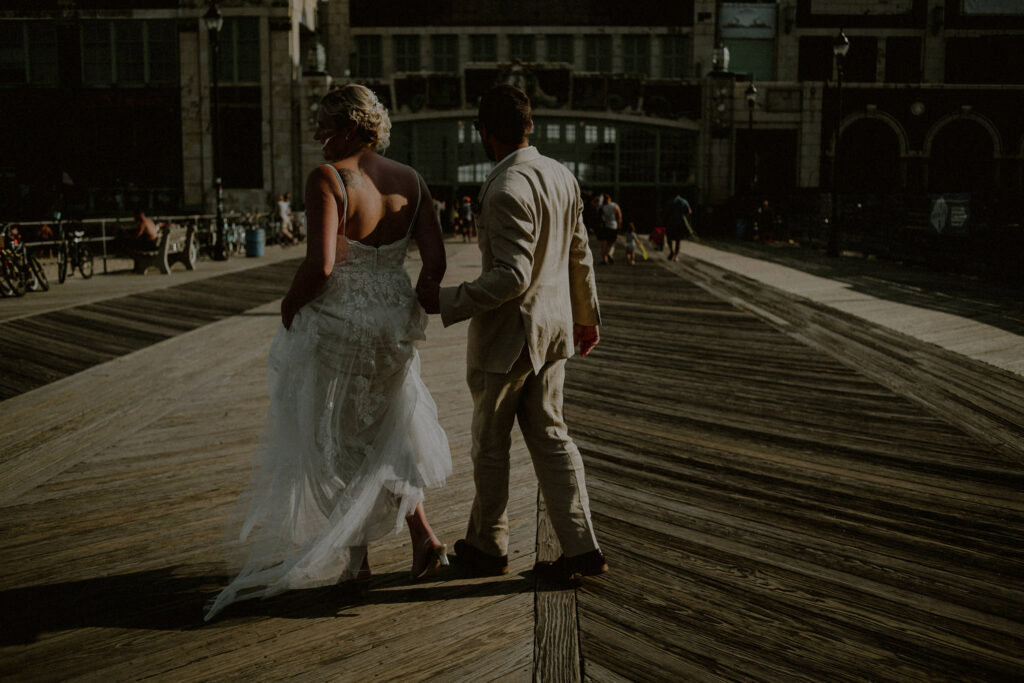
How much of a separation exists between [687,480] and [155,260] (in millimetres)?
16156

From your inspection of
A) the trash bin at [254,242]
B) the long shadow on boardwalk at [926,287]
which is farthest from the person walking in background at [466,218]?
the long shadow on boardwalk at [926,287]

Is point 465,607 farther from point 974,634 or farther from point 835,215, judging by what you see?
point 835,215

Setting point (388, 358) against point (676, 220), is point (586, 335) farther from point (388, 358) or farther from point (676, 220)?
point (676, 220)

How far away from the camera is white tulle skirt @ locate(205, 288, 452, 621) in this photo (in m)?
3.55

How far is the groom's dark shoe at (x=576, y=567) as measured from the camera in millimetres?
3766

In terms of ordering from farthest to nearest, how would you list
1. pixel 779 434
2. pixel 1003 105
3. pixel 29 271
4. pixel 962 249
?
pixel 1003 105, pixel 962 249, pixel 29 271, pixel 779 434

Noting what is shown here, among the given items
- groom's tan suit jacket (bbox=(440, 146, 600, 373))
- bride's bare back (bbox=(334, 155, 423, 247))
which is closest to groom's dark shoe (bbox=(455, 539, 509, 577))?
groom's tan suit jacket (bbox=(440, 146, 600, 373))

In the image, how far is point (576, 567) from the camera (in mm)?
3768

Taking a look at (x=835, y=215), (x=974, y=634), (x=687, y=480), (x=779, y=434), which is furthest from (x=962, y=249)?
(x=974, y=634)

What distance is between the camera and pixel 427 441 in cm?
383

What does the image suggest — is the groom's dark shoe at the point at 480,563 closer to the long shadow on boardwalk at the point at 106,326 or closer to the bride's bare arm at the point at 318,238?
the bride's bare arm at the point at 318,238

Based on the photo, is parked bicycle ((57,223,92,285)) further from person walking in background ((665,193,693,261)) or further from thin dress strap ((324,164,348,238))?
thin dress strap ((324,164,348,238))

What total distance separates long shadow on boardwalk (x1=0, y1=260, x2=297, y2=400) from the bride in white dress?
501 cm

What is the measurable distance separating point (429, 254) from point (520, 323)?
48 centimetres
